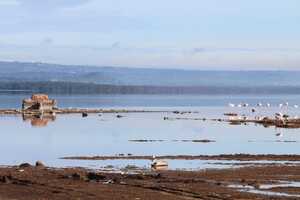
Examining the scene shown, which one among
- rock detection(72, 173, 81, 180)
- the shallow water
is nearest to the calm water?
the shallow water

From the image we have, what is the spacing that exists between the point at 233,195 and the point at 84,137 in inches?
1473

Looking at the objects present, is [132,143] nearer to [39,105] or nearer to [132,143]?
[132,143]

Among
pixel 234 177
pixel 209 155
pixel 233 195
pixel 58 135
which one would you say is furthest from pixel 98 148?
pixel 233 195

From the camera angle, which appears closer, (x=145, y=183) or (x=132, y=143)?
(x=145, y=183)

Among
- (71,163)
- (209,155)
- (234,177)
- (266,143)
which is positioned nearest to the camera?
(234,177)

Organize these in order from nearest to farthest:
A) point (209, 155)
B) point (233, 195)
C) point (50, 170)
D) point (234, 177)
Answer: point (233, 195), point (234, 177), point (50, 170), point (209, 155)

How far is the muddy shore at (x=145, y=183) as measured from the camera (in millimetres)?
26703

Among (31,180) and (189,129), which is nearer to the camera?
(31,180)

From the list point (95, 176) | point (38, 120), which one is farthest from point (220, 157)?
point (38, 120)

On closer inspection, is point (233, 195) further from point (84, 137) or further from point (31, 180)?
point (84, 137)

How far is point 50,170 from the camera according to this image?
36.1 metres

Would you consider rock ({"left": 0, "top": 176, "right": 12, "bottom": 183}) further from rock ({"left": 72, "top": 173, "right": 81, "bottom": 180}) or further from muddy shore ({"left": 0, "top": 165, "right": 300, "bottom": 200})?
rock ({"left": 72, "top": 173, "right": 81, "bottom": 180})

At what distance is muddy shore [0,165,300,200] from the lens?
1051 inches

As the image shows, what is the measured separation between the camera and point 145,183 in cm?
3055
